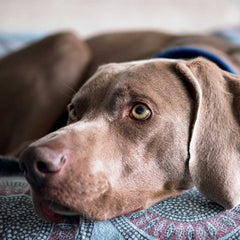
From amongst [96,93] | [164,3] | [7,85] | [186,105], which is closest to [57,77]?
[7,85]

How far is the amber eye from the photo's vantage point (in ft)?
4.62

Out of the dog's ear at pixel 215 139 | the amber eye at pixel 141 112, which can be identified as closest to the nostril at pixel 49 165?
the amber eye at pixel 141 112

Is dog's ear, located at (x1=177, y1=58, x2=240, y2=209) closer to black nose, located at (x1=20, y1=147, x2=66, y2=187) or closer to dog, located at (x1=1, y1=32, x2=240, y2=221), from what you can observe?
dog, located at (x1=1, y1=32, x2=240, y2=221)

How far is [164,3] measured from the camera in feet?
16.8

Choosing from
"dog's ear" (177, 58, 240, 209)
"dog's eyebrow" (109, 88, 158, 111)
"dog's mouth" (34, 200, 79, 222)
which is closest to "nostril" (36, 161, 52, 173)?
"dog's mouth" (34, 200, 79, 222)

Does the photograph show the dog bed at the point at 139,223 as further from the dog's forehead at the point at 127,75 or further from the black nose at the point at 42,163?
the dog's forehead at the point at 127,75

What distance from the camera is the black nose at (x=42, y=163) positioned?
1.15m

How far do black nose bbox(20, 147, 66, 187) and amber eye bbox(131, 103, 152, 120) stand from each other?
1.20 feet

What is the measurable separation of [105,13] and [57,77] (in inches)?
95.3

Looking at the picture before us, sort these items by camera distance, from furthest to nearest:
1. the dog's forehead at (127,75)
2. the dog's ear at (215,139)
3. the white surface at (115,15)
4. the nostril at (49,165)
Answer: the white surface at (115,15), the dog's forehead at (127,75), the dog's ear at (215,139), the nostril at (49,165)

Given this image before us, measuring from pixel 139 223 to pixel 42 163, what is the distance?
40 cm

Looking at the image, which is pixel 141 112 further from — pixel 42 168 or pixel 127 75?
pixel 42 168

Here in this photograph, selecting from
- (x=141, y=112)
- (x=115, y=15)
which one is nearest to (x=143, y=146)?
(x=141, y=112)

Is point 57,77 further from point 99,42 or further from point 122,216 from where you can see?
point 122,216
